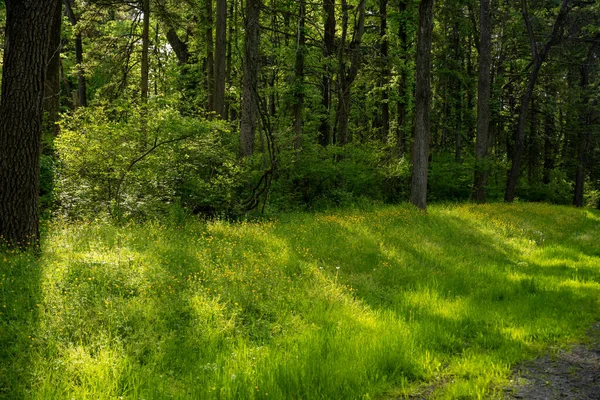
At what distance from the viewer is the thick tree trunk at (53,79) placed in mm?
13820

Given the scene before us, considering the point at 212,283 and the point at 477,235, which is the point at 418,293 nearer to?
the point at 212,283

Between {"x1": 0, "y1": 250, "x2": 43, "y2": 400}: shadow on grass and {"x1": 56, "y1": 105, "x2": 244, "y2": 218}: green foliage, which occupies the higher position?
{"x1": 56, "y1": 105, "x2": 244, "y2": 218}: green foliage

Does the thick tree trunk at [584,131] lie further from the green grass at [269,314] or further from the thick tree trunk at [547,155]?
the green grass at [269,314]

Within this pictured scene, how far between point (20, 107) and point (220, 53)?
10.7 metres

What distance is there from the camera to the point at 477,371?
4.69m

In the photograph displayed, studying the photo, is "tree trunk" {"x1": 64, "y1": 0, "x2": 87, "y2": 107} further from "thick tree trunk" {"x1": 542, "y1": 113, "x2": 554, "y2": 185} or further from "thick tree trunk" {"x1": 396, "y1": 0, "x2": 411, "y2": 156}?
"thick tree trunk" {"x1": 542, "y1": 113, "x2": 554, "y2": 185}

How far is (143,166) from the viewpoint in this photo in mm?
11578

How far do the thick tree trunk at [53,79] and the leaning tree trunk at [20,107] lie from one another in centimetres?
741

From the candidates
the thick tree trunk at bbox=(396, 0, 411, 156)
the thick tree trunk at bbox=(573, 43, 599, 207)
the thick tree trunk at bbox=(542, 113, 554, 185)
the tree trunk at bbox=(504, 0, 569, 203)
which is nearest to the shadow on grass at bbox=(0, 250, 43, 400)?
the thick tree trunk at bbox=(396, 0, 411, 156)

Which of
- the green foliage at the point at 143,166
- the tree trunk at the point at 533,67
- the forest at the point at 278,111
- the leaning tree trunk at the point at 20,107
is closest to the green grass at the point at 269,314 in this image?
the leaning tree trunk at the point at 20,107

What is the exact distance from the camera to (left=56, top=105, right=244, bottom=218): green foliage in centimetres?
1084

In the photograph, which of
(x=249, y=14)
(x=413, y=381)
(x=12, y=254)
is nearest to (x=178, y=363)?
(x=413, y=381)

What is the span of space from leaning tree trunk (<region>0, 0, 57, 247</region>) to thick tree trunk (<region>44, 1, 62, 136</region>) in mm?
7414

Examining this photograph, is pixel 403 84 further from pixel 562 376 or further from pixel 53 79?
pixel 562 376
